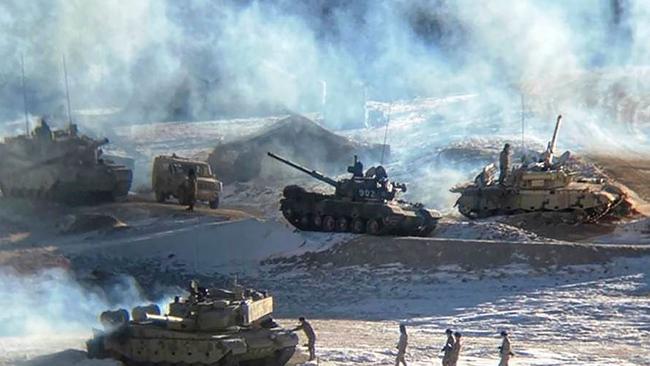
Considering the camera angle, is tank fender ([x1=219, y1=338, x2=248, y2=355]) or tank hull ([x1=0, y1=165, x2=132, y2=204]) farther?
tank hull ([x1=0, y1=165, x2=132, y2=204])

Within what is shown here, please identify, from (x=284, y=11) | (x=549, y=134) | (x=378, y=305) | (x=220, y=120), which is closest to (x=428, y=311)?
(x=378, y=305)

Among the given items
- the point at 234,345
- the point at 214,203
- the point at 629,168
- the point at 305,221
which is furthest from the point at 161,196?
the point at 234,345

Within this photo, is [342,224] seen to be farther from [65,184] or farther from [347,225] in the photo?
[65,184]

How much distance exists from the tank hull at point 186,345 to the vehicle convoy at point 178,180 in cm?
2301

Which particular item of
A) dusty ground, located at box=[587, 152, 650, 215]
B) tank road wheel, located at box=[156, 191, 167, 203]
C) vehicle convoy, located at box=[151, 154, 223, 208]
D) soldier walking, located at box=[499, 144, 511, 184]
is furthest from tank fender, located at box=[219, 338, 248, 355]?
dusty ground, located at box=[587, 152, 650, 215]

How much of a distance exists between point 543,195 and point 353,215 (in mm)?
7175

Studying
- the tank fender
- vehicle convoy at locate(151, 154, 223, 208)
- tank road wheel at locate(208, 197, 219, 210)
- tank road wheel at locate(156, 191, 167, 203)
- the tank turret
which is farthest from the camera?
tank road wheel at locate(156, 191, 167, 203)

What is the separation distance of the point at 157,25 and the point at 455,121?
1701cm

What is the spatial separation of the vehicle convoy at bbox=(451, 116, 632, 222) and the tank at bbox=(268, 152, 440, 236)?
4.73 meters

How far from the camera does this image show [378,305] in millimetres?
27250

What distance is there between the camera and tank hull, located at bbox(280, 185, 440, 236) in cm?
3394

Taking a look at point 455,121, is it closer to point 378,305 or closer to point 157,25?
point 157,25

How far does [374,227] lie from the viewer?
34125mm

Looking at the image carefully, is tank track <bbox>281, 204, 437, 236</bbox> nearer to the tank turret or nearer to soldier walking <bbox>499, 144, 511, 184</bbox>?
the tank turret
